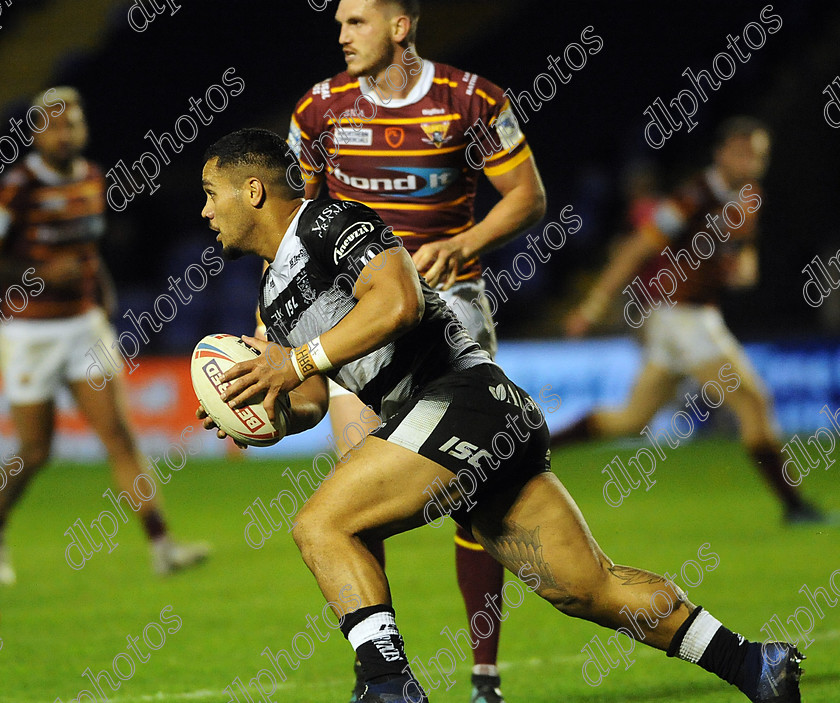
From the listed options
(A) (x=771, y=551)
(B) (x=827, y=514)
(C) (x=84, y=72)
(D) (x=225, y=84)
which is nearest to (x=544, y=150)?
(D) (x=225, y=84)

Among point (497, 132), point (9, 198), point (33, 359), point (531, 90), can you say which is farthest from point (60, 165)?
point (531, 90)

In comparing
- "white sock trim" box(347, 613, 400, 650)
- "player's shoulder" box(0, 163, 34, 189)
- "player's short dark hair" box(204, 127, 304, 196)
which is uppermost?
"player's short dark hair" box(204, 127, 304, 196)

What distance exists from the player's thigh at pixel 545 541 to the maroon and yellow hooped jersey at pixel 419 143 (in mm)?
1293

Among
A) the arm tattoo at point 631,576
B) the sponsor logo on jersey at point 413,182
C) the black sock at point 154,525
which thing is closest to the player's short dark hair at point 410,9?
the sponsor logo on jersey at point 413,182

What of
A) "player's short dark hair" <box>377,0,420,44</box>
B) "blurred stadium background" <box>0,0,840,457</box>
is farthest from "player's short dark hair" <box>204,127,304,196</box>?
"blurred stadium background" <box>0,0,840,457</box>

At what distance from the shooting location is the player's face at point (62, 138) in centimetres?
759

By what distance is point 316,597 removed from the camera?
6.59 metres

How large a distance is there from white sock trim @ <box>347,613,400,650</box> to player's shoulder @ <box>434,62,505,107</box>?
2293 millimetres

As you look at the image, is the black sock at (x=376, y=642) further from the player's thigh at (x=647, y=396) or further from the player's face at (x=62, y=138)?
the player's thigh at (x=647, y=396)

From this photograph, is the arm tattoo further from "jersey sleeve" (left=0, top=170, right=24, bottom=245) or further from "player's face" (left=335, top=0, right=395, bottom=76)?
"jersey sleeve" (left=0, top=170, right=24, bottom=245)

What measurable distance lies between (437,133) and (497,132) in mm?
247

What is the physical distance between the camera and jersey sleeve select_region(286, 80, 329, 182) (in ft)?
15.8

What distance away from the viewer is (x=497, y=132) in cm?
471

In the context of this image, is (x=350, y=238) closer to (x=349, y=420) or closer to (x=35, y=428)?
(x=349, y=420)
